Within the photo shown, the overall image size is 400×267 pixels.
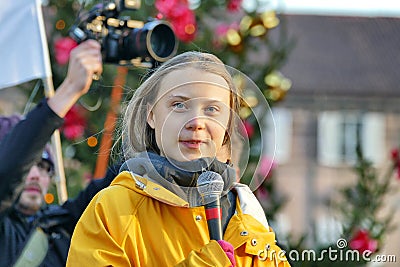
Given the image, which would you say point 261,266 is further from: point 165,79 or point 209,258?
point 165,79

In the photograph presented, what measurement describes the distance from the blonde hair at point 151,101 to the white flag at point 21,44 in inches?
76.0

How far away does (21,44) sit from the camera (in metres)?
4.29

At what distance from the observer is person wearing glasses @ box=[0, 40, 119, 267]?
10.9 feet

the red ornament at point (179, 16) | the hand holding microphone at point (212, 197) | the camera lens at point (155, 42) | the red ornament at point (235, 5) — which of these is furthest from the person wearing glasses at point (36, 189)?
the red ornament at point (235, 5)

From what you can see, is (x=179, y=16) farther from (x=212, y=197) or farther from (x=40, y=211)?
(x=212, y=197)

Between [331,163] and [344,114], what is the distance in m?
1.20

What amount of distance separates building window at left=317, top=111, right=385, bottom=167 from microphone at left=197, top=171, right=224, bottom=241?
2146 centimetres

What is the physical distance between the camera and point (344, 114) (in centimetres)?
2380

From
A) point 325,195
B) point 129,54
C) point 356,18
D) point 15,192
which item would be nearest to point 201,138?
point 15,192

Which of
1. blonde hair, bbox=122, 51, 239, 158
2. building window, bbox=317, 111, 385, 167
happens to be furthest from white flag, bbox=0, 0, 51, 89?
building window, bbox=317, 111, 385, 167

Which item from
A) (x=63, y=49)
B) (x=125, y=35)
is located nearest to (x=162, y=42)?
(x=125, y=35)

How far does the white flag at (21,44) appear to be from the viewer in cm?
421

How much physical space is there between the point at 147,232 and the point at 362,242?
3352mm

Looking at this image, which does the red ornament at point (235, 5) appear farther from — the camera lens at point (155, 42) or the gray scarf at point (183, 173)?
the gray scarf at point (183, 173)
